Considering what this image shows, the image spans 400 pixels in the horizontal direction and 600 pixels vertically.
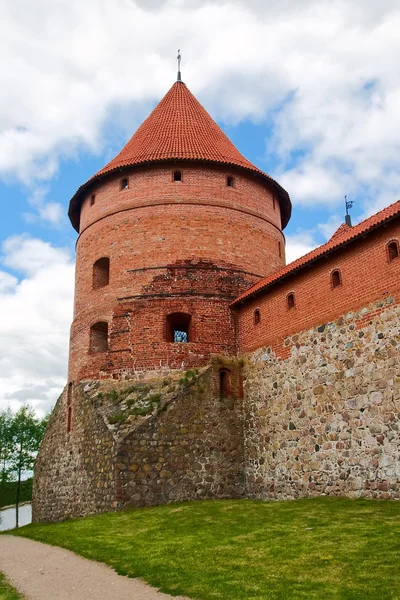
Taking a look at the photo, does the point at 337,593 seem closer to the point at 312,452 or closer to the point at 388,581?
the point at 388,581

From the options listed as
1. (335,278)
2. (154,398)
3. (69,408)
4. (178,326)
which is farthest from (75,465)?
(335,278)

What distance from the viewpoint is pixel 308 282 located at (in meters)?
12.3

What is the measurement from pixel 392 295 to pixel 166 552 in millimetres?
5664

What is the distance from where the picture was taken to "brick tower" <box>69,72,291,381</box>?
14.3 meters

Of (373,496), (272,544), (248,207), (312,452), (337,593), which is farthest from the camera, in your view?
(248,207)

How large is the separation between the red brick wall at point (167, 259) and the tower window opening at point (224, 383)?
54 cm

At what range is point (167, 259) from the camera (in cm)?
1492

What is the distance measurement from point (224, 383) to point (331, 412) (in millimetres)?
3476

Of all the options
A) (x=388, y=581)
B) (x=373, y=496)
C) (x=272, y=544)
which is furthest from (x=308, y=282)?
(x=388, y=581)

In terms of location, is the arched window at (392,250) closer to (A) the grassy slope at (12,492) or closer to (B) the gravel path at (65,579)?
(B) the gravel path at (65,579)

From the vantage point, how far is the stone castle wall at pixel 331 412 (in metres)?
9.98

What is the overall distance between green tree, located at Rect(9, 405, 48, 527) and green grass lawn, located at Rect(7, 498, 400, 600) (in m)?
18.1

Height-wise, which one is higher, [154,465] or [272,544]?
[154,465]

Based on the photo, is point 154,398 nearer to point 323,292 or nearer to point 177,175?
point 323,292
